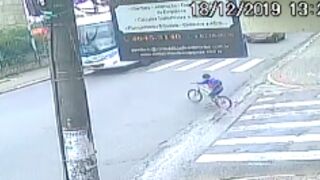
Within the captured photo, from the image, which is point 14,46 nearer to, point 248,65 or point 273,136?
point 248,65

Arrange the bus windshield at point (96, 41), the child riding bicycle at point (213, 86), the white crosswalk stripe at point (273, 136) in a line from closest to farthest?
1. the white crosswalk stripe at point (273, 136)
2. the child riding bicycle at point (213, 86)
3. the bus windshield at point (96, 41)

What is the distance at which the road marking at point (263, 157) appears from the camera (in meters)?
11.1

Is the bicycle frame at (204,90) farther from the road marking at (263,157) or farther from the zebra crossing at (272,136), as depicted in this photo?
the road marking at (263,157)

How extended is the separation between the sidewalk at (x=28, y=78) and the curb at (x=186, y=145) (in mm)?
9334

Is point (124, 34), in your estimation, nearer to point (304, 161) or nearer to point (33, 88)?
point (304, 161)

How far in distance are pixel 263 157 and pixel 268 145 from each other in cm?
84

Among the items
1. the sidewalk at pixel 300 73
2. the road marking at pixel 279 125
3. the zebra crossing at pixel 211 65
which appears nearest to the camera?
the road marking at pixel 279 125

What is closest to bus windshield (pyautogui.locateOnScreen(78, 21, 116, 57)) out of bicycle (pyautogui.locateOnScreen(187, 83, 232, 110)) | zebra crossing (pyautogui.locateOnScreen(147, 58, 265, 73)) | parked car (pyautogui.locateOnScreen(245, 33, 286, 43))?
zebra crossing (pyautogui.locateOnScreen(147, 58, 265, 73))

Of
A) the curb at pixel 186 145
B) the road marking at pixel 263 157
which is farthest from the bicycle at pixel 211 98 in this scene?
the road marking at pixel 263 157

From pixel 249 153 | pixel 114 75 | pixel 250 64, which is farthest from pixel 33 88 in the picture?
pixel 249 153

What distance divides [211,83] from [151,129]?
291 cm

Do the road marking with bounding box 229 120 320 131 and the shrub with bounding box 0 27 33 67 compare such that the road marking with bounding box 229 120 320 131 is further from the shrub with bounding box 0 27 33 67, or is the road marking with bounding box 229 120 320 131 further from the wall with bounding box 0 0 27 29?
the wall with bounding box 0 0 27 29

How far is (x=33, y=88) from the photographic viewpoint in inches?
926
